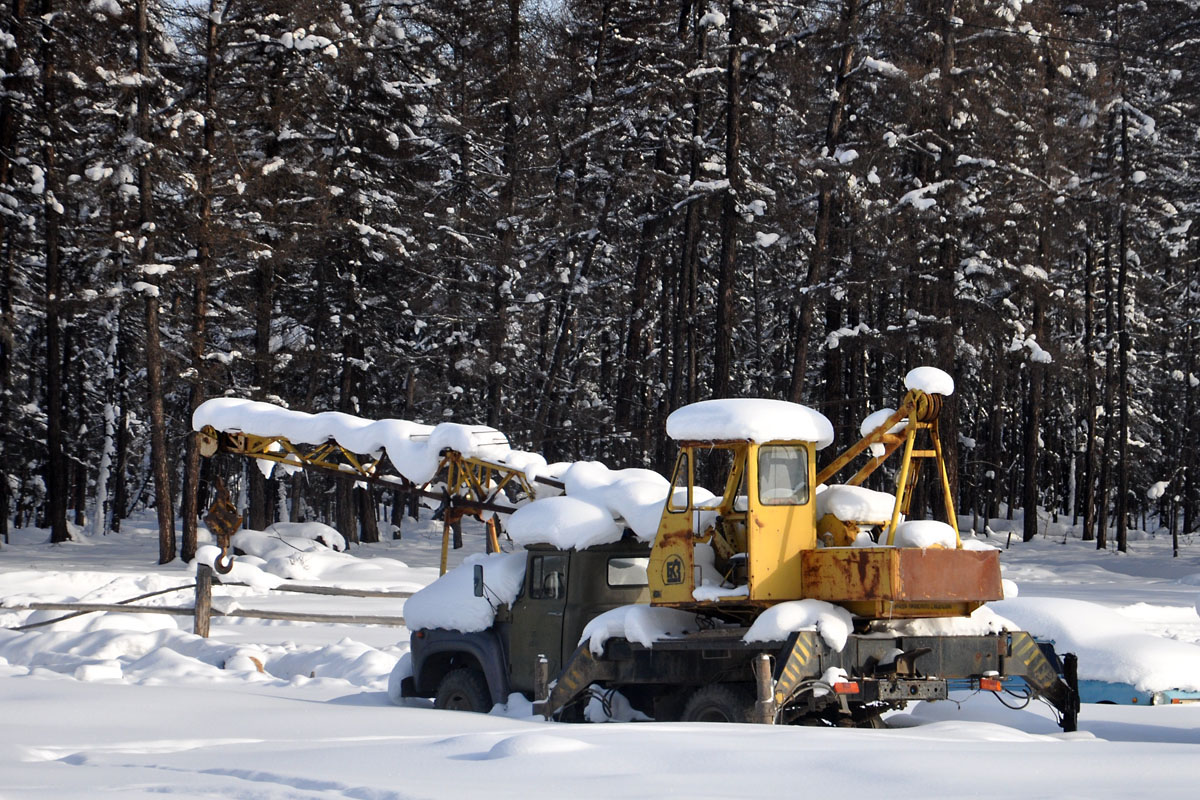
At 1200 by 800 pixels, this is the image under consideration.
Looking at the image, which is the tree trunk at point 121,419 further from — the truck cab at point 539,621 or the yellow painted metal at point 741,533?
the yellow painted metal at point 741,533

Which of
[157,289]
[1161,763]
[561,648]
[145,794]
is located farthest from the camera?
[157,289]

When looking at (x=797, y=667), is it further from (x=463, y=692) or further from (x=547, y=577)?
(x=463, y=692)

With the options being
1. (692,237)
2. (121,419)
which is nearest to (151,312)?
(692,237)

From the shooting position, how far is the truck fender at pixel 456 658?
40.6 feet

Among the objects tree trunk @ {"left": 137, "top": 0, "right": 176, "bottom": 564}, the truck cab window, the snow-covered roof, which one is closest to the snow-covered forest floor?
the truck cab window

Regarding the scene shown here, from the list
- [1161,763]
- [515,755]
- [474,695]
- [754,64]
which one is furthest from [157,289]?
[1161,763]

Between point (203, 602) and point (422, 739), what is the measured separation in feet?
32.3

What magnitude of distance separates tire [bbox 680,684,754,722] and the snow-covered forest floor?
1169 mm

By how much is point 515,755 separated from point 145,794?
1928 millimetres

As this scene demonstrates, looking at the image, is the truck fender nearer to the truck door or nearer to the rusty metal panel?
the truck door

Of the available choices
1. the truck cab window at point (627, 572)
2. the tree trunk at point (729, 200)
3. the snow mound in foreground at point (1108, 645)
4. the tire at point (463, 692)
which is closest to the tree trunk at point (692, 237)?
Result: the tree trunk at point (729, 200)

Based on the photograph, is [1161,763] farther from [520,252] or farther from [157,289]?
[520,252]

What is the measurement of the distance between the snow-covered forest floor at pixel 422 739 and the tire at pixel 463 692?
11.4 inches

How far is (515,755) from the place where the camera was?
715cm
